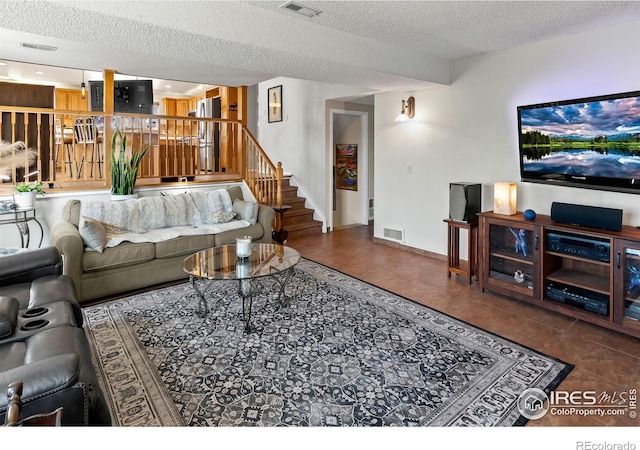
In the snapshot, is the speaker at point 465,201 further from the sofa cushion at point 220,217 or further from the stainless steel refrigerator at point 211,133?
the stainless steel refrigerator at point 211,133

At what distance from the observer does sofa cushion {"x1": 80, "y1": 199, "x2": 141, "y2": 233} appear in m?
4.11

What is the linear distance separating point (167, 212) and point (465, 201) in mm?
3358

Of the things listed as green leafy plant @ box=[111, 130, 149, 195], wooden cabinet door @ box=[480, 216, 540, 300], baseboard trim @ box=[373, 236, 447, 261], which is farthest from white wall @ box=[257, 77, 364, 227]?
wooden cabinet door @ box=[480, 216, 540, 300]

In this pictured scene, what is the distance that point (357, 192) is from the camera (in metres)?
7.45

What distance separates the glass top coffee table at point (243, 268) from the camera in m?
3.00

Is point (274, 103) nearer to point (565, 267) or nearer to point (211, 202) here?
point (211, 202)

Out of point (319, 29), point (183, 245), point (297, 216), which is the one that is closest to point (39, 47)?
point (183, 245)

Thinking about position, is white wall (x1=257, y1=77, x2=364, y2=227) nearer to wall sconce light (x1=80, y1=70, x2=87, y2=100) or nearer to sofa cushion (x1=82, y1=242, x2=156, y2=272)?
sofa cushion (x1=82, y1=242, x2=156, y2=272)

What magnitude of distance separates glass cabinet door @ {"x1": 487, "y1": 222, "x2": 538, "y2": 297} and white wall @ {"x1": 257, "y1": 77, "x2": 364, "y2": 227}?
3.39m

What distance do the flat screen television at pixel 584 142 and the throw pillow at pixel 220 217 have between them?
329 cm

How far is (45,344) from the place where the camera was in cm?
180

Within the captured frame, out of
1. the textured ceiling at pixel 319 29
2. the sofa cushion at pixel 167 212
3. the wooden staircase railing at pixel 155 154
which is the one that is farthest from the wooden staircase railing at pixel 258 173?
the textured ceiling at pixel 319 29

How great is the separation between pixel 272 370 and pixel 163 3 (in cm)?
245

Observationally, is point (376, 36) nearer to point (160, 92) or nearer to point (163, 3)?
point (163, 3)
